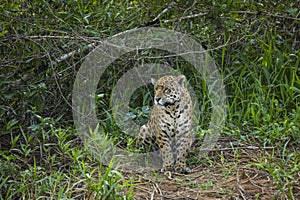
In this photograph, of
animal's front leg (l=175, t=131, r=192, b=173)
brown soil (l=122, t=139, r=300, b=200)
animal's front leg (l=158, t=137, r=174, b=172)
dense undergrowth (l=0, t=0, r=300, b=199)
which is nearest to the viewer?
brown soil (l=122, t=139, r=300, b=200)

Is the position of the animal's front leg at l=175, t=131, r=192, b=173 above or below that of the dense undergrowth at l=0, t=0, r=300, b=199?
below

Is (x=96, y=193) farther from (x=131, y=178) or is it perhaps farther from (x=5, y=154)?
(x=5, y=154)

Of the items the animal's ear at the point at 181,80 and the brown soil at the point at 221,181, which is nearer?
the brown soil at the point at 221,181

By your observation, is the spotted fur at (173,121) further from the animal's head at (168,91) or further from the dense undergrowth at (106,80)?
the dense undergrowth at (106,80)

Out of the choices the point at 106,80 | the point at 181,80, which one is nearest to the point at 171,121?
the point at 181,80

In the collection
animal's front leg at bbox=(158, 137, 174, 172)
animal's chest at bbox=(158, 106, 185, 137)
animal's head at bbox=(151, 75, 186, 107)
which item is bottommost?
animal's front leg at bbox=(158, 137, 174, 172)

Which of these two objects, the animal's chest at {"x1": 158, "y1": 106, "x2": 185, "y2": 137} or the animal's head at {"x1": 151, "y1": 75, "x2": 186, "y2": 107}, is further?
the animal's chest at {"x1": 158, "y1": 106, "x2": 185, "y2": 137}

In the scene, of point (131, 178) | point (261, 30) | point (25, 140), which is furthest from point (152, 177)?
point (261, 30)

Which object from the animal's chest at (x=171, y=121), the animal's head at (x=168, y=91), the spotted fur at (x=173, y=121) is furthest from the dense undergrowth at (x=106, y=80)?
the animal's head at (x=168, y=91)

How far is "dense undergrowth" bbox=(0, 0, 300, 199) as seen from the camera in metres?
5.56

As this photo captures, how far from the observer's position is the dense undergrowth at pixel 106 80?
18.2 feet

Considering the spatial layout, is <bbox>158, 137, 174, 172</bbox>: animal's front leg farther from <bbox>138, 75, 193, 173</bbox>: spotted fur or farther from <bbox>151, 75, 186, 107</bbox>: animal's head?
<bbox>151, 75, 186, 107</bbox>: animal's head

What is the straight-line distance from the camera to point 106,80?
279 inches

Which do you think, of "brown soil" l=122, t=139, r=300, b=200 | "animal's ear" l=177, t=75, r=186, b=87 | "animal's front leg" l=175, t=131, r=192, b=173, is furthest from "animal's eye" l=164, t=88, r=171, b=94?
"brown soil" l=122, t=139, r=300, b=200
